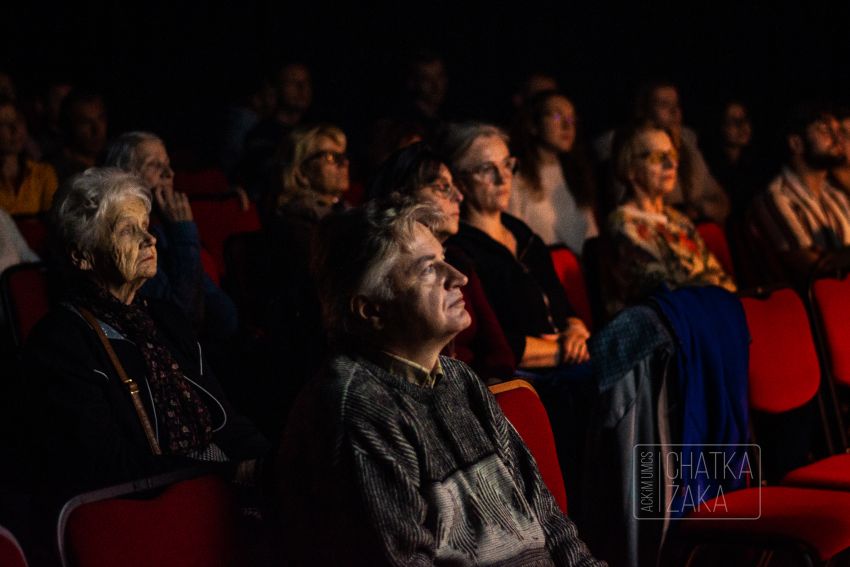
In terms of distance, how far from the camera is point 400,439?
1684mm

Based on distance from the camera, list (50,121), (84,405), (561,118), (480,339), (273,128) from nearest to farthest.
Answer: (84,405) → (480,339) → (561,118) → (273,128) → (50,121)

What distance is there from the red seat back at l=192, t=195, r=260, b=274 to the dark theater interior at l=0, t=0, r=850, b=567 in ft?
0.03

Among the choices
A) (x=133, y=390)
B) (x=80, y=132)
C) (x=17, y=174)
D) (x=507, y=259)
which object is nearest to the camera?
(x=133, y=390)

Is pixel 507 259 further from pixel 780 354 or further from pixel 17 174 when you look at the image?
pixel 17 174

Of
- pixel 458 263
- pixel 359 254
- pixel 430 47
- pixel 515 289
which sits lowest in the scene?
pixel 515 289

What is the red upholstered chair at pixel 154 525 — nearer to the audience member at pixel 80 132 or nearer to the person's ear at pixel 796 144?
the audience member at pixel 80 132

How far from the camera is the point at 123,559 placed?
61.9 inches

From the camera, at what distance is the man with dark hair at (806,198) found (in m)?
4.49

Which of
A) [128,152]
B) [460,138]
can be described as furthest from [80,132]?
[460,138]

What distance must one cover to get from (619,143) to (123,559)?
2708mm

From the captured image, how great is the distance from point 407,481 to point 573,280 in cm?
212

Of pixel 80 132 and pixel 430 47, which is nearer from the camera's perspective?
pixel 80 132

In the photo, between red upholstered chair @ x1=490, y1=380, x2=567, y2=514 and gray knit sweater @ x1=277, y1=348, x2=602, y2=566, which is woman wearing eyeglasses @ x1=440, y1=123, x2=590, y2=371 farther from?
gray knit sweater @ x1=277, y1=348, x2=602, y2=566

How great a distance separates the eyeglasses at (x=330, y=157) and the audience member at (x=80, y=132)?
115 centimetres
